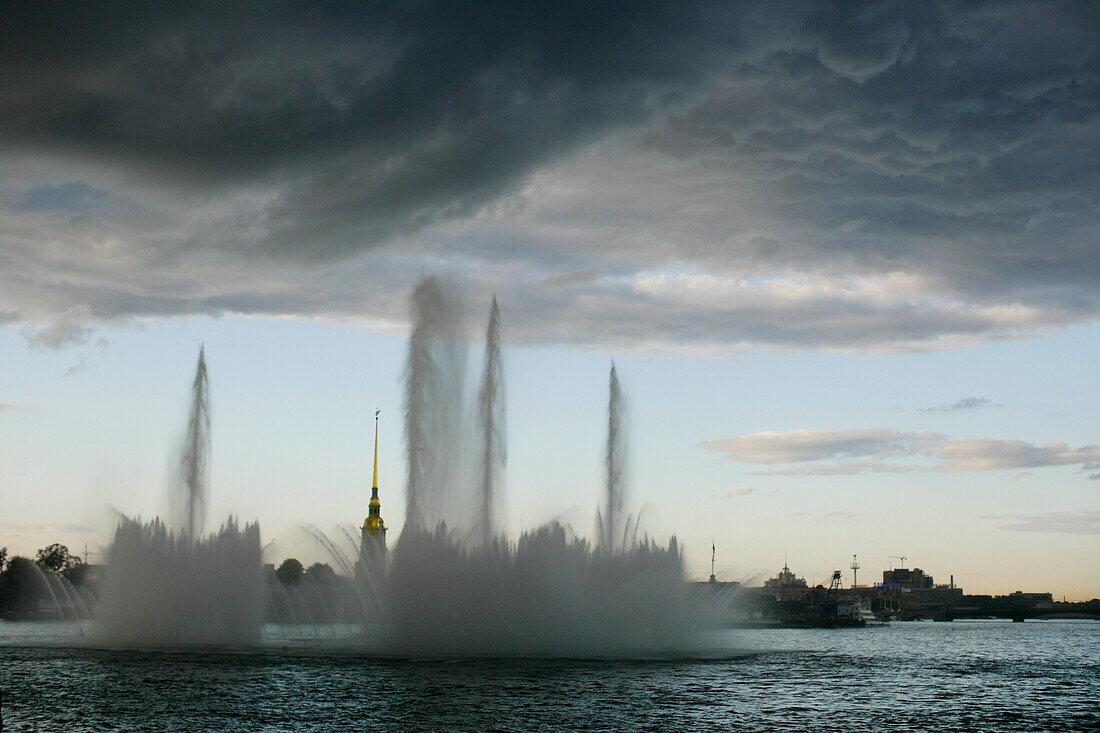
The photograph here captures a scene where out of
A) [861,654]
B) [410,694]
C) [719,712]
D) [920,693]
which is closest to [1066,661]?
[861,654]

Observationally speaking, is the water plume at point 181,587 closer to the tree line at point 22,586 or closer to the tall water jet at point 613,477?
the tall water jet at point 613,477

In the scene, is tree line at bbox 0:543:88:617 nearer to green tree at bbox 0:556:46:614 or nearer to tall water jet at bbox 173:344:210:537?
green tree at bbox 0:556:46:614

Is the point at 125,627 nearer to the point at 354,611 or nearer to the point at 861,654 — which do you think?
the point at 354,611

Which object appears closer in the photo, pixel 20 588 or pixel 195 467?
pixel 195 467

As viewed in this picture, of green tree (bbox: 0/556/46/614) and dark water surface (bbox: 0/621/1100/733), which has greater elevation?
dark water surface (bbox: 0/621/1100/733)

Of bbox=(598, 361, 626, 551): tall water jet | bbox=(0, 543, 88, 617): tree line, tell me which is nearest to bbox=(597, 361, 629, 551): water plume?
bbox=(598, 361, 626, 551): tall water jet

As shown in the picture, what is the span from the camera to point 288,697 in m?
42.6

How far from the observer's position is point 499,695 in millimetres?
42375

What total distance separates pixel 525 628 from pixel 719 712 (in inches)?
878

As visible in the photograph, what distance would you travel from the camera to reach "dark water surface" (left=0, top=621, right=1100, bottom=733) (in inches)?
1416

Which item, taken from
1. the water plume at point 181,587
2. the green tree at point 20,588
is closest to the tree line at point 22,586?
the green tree at point 20,588

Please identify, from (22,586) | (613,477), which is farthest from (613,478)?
(22,586)

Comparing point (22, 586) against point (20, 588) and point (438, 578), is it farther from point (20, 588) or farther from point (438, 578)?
point (438, 578)

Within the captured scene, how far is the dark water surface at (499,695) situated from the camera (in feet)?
118
